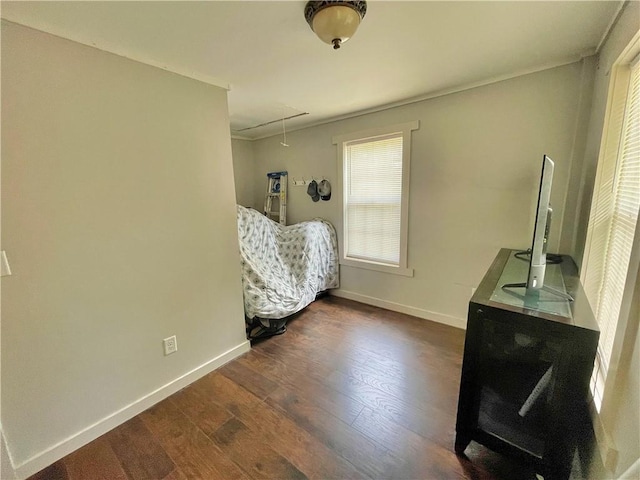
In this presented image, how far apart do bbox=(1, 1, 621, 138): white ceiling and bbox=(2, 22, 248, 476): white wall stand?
0.52ft

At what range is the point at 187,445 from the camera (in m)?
1.49

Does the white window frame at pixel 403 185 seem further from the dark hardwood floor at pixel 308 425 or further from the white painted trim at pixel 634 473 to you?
the white painted trim at pixel 634 473

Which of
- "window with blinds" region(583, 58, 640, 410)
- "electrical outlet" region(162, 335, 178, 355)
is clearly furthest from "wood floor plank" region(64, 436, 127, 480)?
"window with blinds" region(583, 58, 640, 410)

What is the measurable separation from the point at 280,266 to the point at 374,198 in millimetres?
1319

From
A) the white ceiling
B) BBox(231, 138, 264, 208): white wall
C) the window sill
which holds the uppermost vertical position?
the white ceiling

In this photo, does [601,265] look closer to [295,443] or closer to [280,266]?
[295,443]

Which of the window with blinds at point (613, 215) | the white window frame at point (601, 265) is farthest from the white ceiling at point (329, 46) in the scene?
the window with blinds at point (613, 215)

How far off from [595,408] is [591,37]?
2.05 m

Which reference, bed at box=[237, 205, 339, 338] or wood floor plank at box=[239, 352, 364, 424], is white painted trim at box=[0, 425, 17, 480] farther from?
bed at box=[237, 205, 339, 338]

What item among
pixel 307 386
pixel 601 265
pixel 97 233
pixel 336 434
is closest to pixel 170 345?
pixel 97 233

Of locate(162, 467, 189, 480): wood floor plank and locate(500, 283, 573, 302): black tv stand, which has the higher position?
locate(500, 283, 573, 302): black tv stand

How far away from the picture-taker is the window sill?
2.91m

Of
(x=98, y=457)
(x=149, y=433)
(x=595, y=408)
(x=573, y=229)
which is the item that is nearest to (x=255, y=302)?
(x=149, y=433)

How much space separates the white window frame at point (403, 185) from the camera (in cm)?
271
